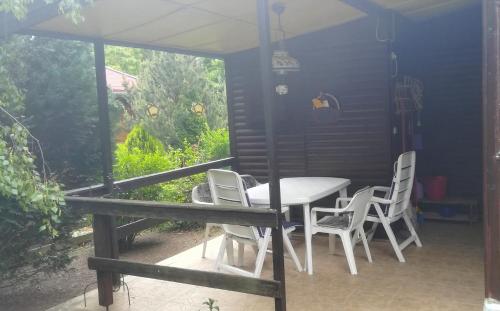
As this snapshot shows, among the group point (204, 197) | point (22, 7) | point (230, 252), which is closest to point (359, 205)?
point (230, 252)

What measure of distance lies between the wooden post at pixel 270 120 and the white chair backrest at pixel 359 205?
3.91 feet

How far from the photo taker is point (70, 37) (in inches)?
157

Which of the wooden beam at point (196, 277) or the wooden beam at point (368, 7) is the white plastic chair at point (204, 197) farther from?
the wooden beam at point (368, 7)

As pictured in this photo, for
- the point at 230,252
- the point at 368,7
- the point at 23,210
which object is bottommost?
the point at 230,252

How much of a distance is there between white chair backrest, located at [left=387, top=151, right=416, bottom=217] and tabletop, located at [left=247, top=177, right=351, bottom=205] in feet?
1.80

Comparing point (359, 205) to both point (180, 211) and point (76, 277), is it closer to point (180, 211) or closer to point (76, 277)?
point (180, 211)

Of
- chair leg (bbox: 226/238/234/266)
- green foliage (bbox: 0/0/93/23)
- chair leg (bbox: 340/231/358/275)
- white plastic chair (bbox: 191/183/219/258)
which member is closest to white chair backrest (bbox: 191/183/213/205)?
white plastic chair (bbox: 191/183/219/258)

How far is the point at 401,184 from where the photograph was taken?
171 inches

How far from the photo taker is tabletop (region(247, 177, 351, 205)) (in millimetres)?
3996

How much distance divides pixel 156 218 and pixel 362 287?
5.40 feet

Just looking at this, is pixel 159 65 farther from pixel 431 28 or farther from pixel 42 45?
pixel 431 28

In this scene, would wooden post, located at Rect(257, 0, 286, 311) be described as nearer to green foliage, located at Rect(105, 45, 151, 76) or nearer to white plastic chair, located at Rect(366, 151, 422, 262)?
white plastic chair, located at Rect(366, 151, 422, 262)

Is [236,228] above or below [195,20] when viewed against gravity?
below

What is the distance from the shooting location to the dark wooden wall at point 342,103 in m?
4.95
